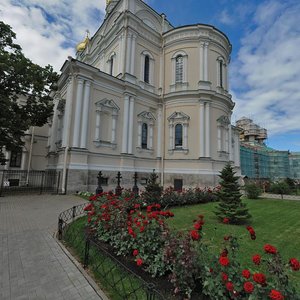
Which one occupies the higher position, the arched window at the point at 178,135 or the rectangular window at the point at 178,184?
the arched window at the point at 178,135

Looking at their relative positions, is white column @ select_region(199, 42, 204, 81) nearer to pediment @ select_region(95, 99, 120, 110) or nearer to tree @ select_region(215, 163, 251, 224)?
pediment @ select_region(95, 99, 120, 110)

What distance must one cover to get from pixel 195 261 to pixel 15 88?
1676 cm

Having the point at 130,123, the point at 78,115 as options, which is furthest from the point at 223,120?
the point at 78,115

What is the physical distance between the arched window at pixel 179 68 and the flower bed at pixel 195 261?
1847 centimetres

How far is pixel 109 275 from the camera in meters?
4.12

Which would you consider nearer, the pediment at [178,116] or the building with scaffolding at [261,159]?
the pediment at [178,116]

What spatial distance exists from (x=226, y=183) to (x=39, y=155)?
78.3 ft

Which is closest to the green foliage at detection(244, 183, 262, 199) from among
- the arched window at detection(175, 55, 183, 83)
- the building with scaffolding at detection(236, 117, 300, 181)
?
the arched window at detection(175, 55, 183, 83)

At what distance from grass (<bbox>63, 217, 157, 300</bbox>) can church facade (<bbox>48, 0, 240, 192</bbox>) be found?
10302mm

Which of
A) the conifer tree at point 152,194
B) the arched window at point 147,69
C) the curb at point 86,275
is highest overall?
the arched window at point 147,69

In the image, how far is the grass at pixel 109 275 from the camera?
11.5 ft

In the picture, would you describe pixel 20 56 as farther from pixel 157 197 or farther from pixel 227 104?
pixel 227 104

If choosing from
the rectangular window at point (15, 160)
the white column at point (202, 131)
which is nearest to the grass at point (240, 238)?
the white column at point (202, 131)

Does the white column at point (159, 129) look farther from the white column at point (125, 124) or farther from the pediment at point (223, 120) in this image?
the pediment at point (223, 120)
